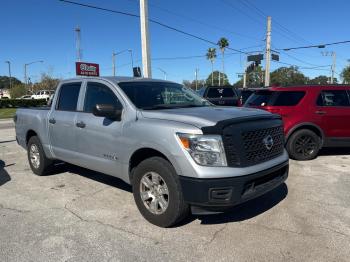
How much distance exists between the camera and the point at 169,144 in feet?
13.4

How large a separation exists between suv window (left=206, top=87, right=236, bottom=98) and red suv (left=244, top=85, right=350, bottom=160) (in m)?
6.92

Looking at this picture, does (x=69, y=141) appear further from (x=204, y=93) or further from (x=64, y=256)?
(x=204, y=93)

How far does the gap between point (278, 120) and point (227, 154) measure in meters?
1.27

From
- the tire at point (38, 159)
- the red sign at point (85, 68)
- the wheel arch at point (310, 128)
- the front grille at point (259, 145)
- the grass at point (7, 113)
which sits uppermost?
the red sign at point (85, 68)

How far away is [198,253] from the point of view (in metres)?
3.72

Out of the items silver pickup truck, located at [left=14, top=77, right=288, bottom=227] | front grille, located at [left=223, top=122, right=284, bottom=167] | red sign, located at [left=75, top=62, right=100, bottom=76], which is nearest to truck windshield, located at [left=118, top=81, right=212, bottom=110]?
silver pickup truck, located at [left=14, top=77, right=288, bottom=227]

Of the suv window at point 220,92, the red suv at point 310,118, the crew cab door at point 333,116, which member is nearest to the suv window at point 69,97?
the red suv at point 310,118

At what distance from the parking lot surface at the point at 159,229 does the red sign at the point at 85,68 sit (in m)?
17.2

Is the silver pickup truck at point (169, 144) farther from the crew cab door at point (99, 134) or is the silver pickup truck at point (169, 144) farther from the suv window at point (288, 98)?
the suv window at point (288, 98)

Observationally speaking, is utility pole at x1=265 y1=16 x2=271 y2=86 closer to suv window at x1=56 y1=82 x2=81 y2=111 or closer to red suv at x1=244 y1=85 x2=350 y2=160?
red suv at x1=244 y1=85 x2=350 y2=160

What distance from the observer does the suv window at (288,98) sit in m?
8.25

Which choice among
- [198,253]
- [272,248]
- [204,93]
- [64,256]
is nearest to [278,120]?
[272,248]

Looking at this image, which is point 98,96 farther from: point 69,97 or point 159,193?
point 159,193

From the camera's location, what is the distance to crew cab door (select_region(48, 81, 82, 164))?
578cm
